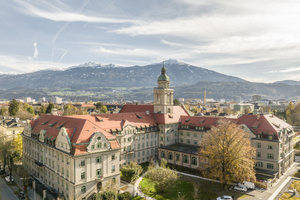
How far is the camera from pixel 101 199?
146 ft

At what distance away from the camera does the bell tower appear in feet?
263

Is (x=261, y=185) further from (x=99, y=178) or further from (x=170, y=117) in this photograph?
(x=99, y=178)

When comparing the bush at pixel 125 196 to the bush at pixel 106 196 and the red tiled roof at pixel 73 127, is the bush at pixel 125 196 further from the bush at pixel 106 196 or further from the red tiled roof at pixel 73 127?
the red tiled roof at pixel 73 127

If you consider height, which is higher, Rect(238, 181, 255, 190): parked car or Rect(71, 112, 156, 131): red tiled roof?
Rect(71, 112, 156, 131): red tiled roof

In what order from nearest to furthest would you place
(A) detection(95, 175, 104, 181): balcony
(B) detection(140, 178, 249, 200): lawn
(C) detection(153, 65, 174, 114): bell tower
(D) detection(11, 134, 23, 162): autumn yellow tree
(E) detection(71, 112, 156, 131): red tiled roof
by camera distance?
(A) detection(95, 175, 104, 181): balcony < (B) detection(140, 178, 249, 200): lawn < (E) detection(71, 112, 156, 131): red tiled roof < (D) detection(11, 134, 23, 162): autumn yellow tree < (C) detection(153, 65, 174, 114): bell tower

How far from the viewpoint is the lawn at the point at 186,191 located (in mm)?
48688

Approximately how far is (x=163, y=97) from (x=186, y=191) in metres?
37.7

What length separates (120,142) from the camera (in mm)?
65188

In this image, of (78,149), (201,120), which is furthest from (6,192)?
(201,120)

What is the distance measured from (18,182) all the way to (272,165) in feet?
248

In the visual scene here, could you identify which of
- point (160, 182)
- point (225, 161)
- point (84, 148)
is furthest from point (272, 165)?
point (84, 148)

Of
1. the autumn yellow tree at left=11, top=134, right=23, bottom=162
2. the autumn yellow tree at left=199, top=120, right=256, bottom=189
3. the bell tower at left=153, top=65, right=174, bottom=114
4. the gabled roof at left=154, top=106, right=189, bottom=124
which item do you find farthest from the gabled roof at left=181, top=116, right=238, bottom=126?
the autumn yellow tree at left=11, top=134, right=23, bottom=162

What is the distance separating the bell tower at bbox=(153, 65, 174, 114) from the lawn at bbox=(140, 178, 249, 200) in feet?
100

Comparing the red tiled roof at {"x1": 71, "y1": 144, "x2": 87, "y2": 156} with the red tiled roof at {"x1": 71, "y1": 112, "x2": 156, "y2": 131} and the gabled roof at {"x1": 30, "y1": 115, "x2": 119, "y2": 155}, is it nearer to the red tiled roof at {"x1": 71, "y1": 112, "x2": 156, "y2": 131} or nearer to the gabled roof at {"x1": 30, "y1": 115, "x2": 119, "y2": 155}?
the gabled roof at {"x1": 30, "y1": 115, "x2": 119, "y2": 155}
